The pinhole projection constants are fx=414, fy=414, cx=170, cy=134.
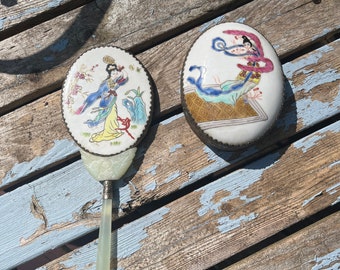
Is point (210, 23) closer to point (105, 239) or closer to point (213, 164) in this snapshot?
Result: point (213, 164)

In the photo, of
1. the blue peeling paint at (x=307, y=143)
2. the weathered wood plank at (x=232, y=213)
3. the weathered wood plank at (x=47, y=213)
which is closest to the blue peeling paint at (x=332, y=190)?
the weathered wood plank at (x=232, y=213)

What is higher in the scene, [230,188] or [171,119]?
[171,119]

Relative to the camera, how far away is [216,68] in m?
1.07

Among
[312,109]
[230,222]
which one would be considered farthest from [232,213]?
[312,109]

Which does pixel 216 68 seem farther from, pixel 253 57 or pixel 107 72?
pixel 107 72

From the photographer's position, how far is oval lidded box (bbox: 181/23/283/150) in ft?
3.46

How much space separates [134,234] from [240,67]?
0.53 m

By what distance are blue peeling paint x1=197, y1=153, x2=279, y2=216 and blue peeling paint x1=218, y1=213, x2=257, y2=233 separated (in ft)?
0.10

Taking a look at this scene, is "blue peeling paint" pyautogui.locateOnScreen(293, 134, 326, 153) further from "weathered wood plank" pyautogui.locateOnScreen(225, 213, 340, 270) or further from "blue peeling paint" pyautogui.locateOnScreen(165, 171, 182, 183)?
"blue peeling paint" pyautogui.locateOnScreen(165, 171, 182, 183)

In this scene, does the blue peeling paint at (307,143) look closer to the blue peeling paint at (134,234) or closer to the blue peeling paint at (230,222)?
the blue peeling paint at (230,222)

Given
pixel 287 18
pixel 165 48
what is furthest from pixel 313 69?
pixel 165 48

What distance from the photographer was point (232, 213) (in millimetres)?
1143

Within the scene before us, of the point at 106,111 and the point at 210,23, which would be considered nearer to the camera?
the point at 106,111

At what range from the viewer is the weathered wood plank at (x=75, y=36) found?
1.22 meters
